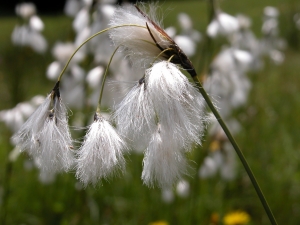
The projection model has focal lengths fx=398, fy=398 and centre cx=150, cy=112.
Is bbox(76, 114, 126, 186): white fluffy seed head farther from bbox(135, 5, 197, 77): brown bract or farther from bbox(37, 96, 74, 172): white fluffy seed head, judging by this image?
bbox(135, 5, 197, 77): brown bract

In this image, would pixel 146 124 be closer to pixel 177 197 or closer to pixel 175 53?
pixel 175 53

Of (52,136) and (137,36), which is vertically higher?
(137,36)

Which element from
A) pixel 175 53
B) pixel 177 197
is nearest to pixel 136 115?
pixel 175 53

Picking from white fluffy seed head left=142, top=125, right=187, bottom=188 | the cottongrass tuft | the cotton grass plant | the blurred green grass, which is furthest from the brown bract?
the blurred green grass

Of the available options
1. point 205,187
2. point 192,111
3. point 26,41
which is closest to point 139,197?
point 205,187

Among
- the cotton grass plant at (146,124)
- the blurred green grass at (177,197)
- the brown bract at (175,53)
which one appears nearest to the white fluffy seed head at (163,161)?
the cotton grass plant at (146,124)

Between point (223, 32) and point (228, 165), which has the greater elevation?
point (223, 32)

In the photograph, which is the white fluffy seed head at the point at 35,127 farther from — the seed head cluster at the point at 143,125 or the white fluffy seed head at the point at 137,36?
the white fluffy seed head at the point at 137,36

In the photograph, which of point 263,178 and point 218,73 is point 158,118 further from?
point 263,178
